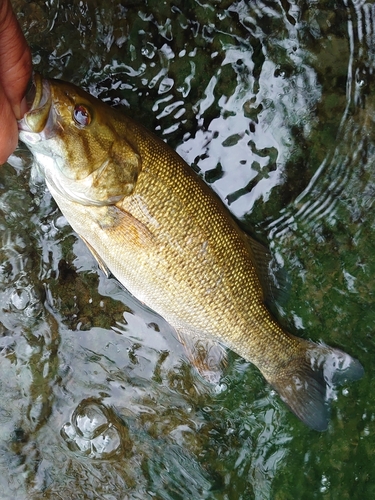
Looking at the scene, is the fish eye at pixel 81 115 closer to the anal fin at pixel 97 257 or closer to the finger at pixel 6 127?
the finger at pixel 6 127

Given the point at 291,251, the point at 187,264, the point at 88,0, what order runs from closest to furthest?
the point at 187,264, the point at 88,0, the point at 291,251

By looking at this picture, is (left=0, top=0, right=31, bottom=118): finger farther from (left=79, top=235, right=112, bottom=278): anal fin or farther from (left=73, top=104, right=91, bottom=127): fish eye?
(left=79, top=235, right=112, bottom=278): anal fin

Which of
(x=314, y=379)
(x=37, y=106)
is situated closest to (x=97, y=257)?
(x=37, y=106)

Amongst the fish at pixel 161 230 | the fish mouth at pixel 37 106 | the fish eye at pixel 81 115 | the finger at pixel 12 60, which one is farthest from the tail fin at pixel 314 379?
the finger at pixel 12 60

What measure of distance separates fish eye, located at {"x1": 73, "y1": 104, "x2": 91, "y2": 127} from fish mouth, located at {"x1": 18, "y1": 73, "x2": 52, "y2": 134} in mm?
116

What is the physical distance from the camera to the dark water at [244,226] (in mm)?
2746

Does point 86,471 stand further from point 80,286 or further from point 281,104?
point 281,104

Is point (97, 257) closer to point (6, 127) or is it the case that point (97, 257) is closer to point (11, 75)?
point (6, 127)

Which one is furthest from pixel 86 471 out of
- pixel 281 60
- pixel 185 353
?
pixel 281 60

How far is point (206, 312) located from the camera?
2564mm

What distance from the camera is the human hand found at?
6.49ft

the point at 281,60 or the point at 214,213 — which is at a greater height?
the point at 281,60

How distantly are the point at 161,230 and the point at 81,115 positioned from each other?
0.64 meters

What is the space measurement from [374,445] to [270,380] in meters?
0.77
